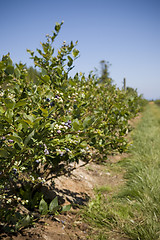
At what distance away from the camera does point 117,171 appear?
3.60 metres

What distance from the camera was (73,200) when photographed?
2.41 m

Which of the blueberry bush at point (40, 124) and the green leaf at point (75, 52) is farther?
the green leaf at point (75, 52)

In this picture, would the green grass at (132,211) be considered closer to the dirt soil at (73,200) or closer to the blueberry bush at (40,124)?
the dirt soil at (73,200)

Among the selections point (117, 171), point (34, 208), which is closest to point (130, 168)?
point (117, 171)

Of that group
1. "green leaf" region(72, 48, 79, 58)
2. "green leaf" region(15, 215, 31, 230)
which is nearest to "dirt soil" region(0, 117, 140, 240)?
"green leaf" region(15, 215, 31, 230)

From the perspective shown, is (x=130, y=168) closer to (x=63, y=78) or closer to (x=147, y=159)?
(x=147, y=159)

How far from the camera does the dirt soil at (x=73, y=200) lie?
68.4 inches

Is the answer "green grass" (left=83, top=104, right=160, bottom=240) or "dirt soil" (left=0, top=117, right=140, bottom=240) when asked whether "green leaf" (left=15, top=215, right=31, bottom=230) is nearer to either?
"dirt soil" (left=0, top=117, right=140, bottom=240)

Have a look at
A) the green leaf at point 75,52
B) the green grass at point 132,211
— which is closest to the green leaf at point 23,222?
the green grass at point 132,211

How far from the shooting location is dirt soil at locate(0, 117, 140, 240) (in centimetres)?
174

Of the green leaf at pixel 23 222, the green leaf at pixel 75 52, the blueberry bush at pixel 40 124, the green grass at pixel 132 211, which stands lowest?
the green grass at pixel 132 211

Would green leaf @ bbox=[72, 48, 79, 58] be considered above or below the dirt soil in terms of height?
above

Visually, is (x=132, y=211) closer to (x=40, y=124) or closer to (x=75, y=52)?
(x=40, y=124)

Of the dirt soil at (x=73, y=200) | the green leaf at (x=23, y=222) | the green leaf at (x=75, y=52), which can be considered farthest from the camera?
the green leaf at (x=75, y=52)
